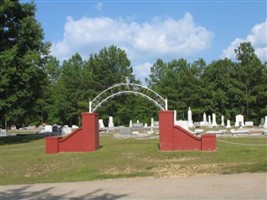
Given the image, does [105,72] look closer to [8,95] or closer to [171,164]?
[8,95]

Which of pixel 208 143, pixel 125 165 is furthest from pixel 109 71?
pixel 125 165

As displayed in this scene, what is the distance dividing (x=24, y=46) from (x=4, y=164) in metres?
17.6

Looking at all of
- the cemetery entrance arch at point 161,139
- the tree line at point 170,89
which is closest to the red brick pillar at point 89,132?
the cemetery entrance arch at point 161,139

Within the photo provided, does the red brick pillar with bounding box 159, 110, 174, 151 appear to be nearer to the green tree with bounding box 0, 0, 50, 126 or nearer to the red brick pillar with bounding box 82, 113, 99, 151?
the red brick pillar with bounding box 82, 113, 99, 151

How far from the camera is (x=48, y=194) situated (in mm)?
11477

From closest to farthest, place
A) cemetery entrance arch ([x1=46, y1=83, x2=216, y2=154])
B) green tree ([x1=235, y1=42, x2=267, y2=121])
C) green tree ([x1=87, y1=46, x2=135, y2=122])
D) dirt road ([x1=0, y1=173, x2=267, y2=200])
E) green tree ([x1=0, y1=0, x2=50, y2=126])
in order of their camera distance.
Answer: dirt road ([x1=0, y1=173, x2=267, y2=200]) → cemetery entrance arch ([x1=46, y1=83, x2=216, y2=154]) → green tree ([x1=0, y1=0, x2=50, y2=126]) → green tree ([x1=235, y1=42, x2=267, y2=121]) → green tree ([x1=87, y1=46, x2=135, y2=122])

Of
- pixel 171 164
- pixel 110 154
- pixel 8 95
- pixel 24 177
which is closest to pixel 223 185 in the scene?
pixel 171 164

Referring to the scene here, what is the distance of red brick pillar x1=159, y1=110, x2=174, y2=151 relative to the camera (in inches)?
834

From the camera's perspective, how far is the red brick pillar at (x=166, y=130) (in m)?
21.2

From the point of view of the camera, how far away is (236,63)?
248 ft

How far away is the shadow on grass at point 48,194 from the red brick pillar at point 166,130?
365 inches

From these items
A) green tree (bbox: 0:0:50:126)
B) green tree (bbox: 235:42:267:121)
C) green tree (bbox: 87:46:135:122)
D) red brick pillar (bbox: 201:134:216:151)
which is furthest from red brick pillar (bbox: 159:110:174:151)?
green tree (bbox: 87:46:135:122)

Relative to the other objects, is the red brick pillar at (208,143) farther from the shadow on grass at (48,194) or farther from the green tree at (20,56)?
the green tree at (20,56)

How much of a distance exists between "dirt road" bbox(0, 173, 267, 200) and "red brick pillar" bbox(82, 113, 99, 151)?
859cm
